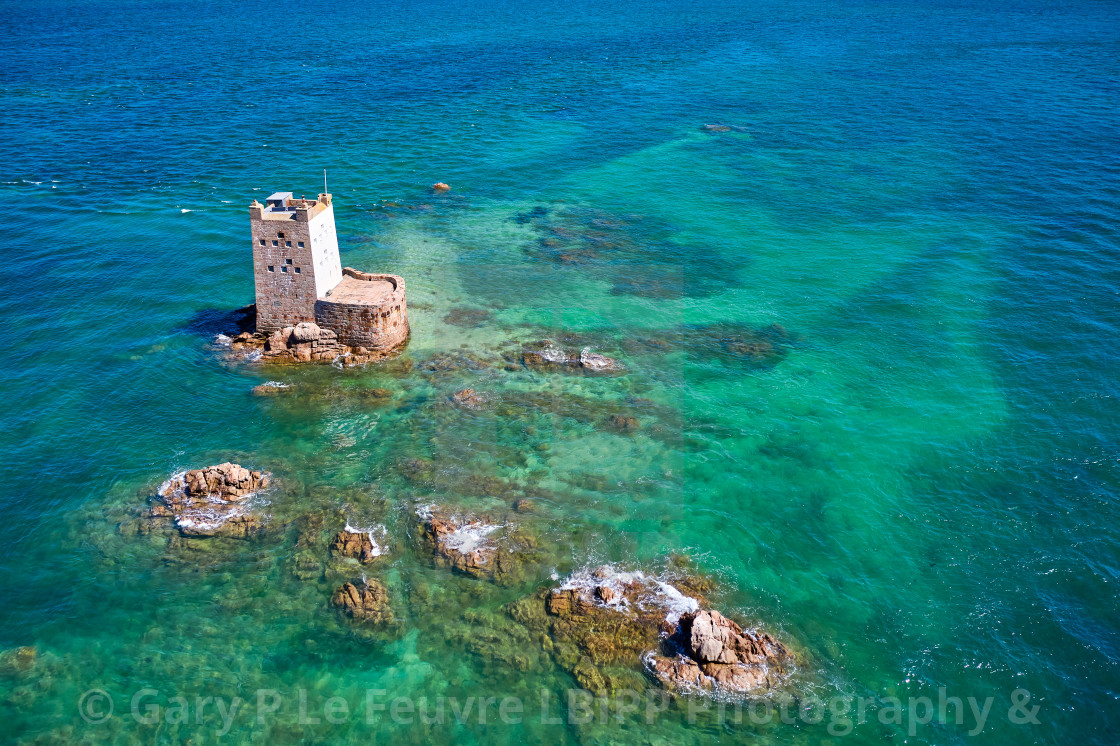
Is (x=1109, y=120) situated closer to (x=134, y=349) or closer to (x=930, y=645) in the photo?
(x=930, y=645)

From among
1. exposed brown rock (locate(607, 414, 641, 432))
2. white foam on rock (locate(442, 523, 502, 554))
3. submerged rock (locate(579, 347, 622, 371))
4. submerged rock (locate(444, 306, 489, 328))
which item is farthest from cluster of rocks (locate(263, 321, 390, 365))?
white foam on rock (locate(442, 523, 502, 554))

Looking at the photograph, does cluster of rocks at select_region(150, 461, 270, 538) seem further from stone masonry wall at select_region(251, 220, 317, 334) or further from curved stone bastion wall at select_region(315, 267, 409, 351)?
stone masonry wall at select_region(251, 220, 317, 334)

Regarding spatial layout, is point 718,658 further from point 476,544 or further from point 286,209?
point 286,209

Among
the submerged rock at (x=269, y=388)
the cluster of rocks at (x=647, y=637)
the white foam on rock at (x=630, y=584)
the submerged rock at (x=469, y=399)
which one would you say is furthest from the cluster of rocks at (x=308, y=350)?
the cluster of rocks at (x=647, y=637)

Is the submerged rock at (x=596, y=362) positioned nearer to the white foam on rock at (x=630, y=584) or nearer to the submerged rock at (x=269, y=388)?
the white foam on rock at (x=630, y=584)

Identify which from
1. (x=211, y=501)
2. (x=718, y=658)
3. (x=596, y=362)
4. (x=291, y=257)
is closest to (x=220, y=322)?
(x=291, y=257)

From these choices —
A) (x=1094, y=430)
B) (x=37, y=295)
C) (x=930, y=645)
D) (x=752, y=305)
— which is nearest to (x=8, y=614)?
(x=37, y=295)
